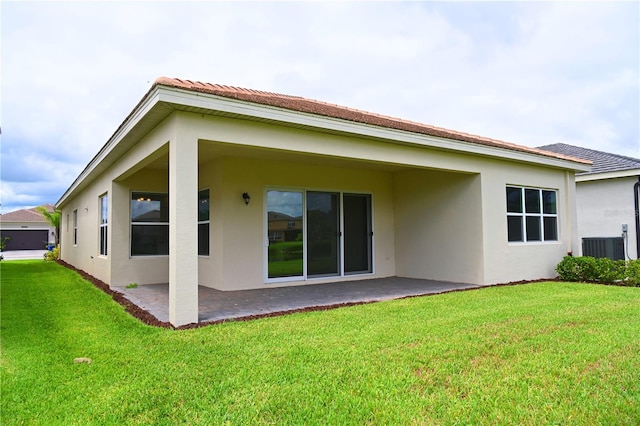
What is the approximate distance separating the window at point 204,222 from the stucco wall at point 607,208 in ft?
41.8

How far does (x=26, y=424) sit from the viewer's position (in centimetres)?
289

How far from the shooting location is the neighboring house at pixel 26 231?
39.8 m

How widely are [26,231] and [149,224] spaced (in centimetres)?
3882

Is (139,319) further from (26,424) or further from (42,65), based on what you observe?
(42,65)

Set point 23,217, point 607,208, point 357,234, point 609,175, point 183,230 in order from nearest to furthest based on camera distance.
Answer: point 183,230
point 357,234
point 609,175
point 607,208
point 23,217

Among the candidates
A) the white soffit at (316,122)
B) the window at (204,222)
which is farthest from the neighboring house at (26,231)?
Result: the white soffit at (316,122)

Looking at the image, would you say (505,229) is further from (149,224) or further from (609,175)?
(149,224)

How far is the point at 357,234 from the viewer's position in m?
11.1

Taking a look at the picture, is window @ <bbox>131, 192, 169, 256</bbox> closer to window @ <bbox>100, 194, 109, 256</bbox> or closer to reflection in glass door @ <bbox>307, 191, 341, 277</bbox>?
window @ <bbox>100, 194, 109, 256</bbox>

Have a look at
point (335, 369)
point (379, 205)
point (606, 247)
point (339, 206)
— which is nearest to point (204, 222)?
point (339, 206)

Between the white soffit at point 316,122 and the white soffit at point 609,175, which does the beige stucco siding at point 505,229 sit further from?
the white soffit at point 609,175

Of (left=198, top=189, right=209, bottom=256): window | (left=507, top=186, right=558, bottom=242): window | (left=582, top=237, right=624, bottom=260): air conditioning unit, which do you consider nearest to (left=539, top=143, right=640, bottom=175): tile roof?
(left=582, top=237, right=624, bottom=260): air conditioning unit

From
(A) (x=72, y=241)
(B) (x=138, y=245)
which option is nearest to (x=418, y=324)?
(B) (x=138, y=245)

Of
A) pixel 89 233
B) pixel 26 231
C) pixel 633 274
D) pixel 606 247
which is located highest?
pixel 26 231
